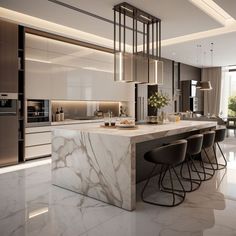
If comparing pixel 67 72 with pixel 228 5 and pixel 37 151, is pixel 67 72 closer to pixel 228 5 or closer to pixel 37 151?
pixel 37 151

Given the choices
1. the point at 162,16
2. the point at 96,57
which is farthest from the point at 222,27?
the point at 96,57

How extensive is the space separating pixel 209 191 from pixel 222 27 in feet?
13.2

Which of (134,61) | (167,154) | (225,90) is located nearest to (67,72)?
(134,61)

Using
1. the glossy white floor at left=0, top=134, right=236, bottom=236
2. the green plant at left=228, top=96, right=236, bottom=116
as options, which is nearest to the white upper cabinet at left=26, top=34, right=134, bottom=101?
the glossy white floor at left=0, top=134, right=236, bottom=236

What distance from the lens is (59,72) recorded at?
575 centimetres

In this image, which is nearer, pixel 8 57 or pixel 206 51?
pixel 8 57

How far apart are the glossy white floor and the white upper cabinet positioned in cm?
259

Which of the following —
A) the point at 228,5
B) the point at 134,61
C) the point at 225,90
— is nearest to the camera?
the point at 134,61

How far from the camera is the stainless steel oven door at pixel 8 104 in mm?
4645

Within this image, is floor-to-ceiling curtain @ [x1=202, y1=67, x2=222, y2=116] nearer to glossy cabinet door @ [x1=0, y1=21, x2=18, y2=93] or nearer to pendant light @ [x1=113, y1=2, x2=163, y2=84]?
pendant light @ [x1=113, y1=2, x2=163, y2=84]

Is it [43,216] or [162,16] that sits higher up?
[162,16]

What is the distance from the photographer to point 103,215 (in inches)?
102

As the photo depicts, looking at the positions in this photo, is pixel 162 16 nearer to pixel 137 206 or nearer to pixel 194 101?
pixel 137 206

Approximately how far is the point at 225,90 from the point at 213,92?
1.75 feet
